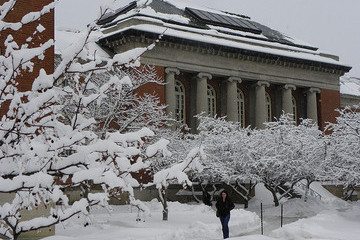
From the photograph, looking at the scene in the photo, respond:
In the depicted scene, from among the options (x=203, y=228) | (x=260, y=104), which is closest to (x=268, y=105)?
(x=260, y=104)

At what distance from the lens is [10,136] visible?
16.9 feet

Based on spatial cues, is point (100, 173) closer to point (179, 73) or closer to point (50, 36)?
point (50, 36)

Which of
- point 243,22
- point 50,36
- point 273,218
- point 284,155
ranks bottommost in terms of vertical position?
point 273,218

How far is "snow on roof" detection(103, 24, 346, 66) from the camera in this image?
40.0m

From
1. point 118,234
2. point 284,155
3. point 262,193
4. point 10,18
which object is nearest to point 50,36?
point 10,18

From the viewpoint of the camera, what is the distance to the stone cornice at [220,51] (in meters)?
39.8

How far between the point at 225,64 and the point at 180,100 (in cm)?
490

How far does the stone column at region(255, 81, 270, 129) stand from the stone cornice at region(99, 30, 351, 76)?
2131 mm

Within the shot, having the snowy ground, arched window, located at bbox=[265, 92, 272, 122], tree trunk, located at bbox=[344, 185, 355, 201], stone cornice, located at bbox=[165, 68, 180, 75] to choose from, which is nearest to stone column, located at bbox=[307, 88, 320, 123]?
arched window, located at bbox=[265, 92, 272, 122]

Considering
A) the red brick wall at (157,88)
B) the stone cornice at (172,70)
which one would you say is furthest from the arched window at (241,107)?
the red brick wall at (157,88)

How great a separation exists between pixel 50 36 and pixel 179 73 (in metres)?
26.5

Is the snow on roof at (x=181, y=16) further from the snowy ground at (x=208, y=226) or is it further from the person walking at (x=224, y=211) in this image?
the person walking at (x=224, y=211)

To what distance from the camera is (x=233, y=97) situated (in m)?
45.4

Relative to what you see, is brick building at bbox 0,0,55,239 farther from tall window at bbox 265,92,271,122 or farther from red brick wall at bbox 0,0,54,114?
tall window at bbox 265,92,271,122
